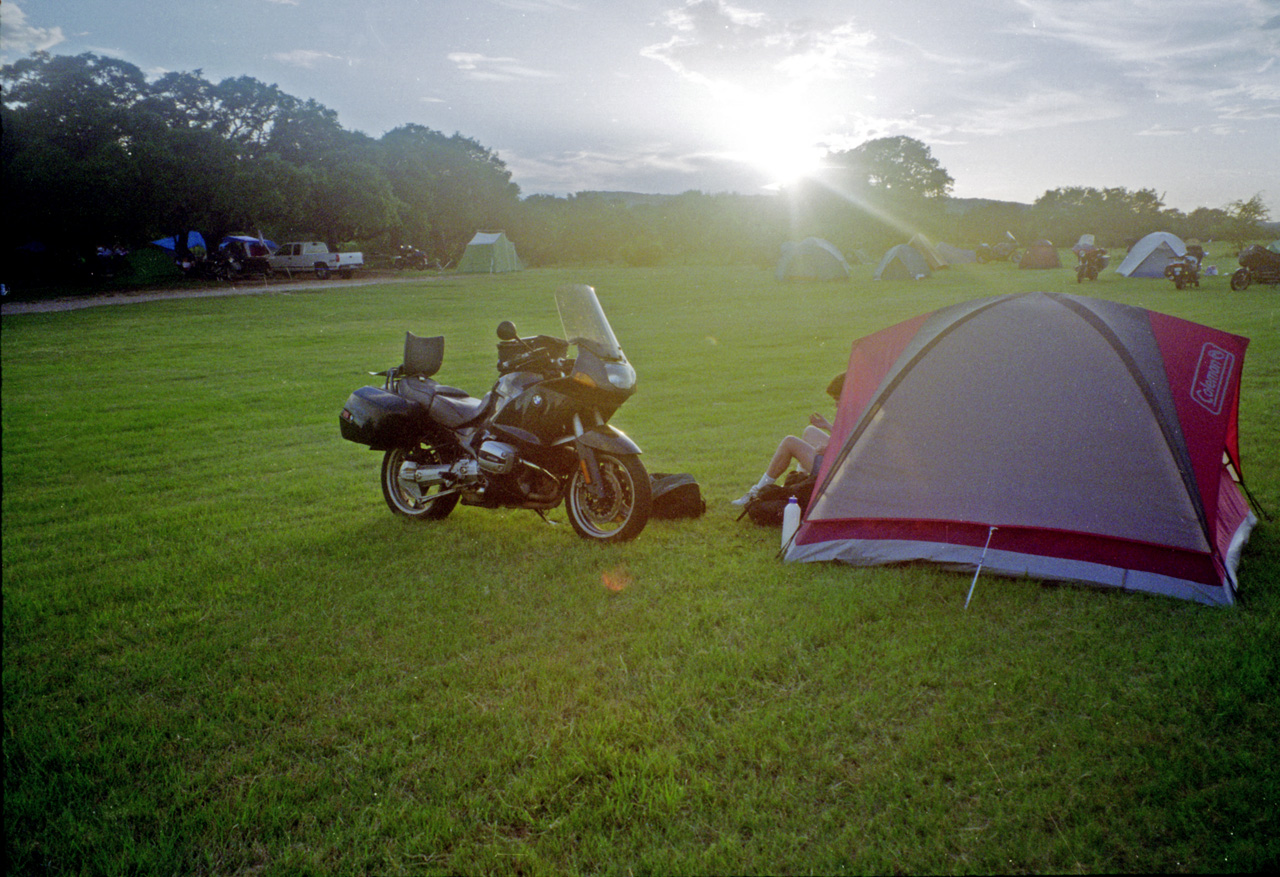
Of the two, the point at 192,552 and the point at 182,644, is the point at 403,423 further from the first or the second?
the point at 182,644

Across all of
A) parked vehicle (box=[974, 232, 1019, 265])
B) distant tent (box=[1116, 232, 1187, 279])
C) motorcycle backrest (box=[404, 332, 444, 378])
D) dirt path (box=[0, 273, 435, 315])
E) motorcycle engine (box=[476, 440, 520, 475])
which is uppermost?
parked vehicle (box=[974, 232, 1019, 265])

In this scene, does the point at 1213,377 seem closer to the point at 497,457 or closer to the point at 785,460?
the point at 785,460

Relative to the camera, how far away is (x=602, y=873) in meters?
2.86

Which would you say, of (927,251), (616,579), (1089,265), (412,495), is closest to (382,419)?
(412,495)

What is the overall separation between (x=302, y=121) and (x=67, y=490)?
46.0 meters

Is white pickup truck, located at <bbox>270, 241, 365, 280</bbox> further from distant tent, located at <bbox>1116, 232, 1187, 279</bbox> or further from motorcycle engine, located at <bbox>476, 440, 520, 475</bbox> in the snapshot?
motorcycle engine, located at <bbox>476, 440, 520, 475</bbox>

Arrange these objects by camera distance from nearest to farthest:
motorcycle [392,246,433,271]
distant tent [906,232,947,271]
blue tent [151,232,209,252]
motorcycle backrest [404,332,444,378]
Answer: motorcycle backrest [404,332,444,378] → distant tent [906,232,947,271] → motorcycle [392,246,433,271] → blue tent [151,232,209,252]

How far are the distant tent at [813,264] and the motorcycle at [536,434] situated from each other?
1394 inches

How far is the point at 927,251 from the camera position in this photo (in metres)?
45.0

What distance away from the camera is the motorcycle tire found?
6.81 metres

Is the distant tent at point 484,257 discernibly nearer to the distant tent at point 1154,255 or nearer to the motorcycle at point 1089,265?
the motorcycle at point 1089,265

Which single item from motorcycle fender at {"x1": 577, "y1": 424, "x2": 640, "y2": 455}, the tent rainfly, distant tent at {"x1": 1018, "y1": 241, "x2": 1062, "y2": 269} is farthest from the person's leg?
distant tent at {"x1": 1018, "y1": 241, "x2": 1062, "y2": 269}

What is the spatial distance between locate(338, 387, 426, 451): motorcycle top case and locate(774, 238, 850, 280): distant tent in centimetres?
3556

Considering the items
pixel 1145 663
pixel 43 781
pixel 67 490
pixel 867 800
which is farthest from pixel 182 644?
pixel 1145 663
